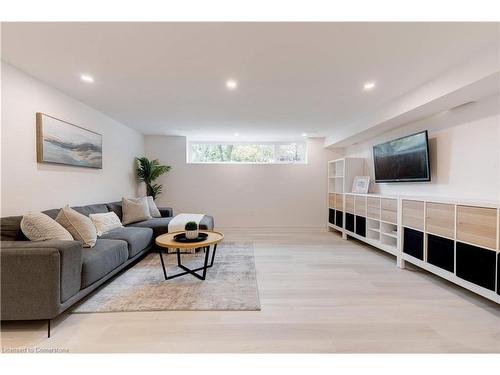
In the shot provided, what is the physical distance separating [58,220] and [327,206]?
5325 mm

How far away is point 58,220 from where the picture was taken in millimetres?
2508

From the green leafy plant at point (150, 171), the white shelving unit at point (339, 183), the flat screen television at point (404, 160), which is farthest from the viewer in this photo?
the green leafy plant at point (150, 171)

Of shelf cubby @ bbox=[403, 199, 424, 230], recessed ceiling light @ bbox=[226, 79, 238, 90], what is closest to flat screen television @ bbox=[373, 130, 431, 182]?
shelf cubby @ bbox=[403, 199, 424, 230]

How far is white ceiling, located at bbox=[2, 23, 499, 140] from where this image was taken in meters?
1.80

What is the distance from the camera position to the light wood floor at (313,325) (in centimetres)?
166

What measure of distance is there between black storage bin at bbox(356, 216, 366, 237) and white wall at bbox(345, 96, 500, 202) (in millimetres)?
940

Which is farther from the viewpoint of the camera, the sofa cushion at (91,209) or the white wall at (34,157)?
the sofa cushion at (91,209)

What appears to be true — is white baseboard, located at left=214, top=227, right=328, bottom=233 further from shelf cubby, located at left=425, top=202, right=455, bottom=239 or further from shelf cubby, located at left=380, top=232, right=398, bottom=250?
shelf cubby, located at left=425, top=202, right=455, bottom=239

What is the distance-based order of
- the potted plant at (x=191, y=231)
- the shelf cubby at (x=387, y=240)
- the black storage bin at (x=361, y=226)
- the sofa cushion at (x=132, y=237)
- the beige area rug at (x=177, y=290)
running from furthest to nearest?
the black storage bin at (x=361, y=226), the shelf cubby at (x=387, y=240), the sofa cushion at (x=132, y=237), the potted plant at (x=191, y=231), the beige area rug at (x=177, y=290)

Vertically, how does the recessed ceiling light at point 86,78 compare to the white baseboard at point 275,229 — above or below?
above

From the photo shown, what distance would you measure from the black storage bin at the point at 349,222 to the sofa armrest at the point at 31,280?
14.7 feet

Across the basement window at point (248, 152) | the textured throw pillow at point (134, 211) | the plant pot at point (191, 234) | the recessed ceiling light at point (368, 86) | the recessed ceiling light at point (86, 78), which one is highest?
the recessed ceiling light at point (86, 78)

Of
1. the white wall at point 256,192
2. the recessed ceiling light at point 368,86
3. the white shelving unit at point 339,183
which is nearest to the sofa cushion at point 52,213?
the white wall at point 256,192

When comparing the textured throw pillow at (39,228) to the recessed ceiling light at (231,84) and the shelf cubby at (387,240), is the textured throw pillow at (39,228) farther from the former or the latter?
the shelf cubby at (387,240)
